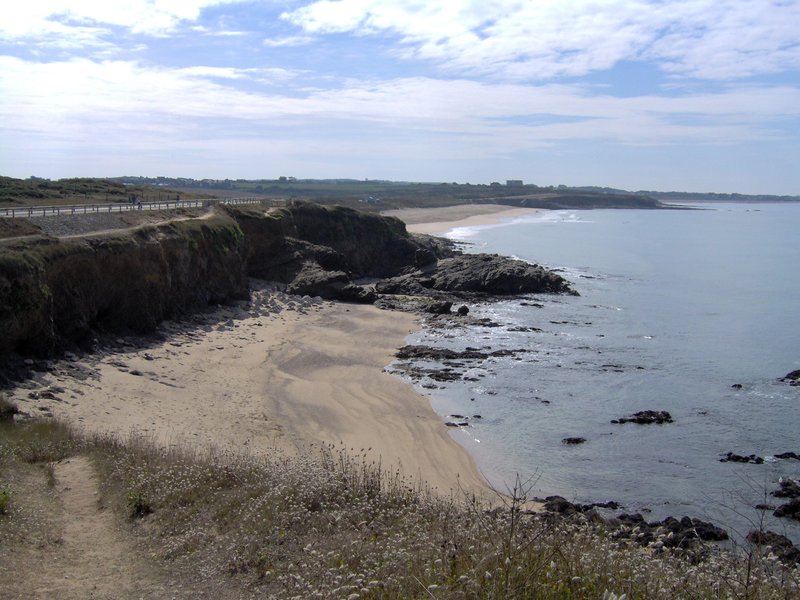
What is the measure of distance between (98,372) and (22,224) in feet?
28.9

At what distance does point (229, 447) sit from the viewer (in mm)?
16766

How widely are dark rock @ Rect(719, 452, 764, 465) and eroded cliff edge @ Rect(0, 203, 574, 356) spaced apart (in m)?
19.8

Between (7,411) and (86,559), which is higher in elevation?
(86,559)

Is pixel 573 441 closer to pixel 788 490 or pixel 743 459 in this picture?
pixel 743 459

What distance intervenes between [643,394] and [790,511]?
9388 millimetres

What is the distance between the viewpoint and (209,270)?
35.2 m

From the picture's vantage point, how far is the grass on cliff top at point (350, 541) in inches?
260

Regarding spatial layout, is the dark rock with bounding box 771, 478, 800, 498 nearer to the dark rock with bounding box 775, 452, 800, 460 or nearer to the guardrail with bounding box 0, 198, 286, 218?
the dark rock with bounding box 775, 452, 800, 460

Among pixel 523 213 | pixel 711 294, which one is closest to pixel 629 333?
pixel 711 294

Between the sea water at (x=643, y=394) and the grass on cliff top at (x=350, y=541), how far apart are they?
2.30 meters

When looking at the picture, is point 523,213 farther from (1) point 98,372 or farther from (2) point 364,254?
(1) point 98,372

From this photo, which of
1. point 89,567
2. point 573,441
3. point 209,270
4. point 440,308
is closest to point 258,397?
point 573,441

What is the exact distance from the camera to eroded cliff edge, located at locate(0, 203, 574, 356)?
74.0 feet

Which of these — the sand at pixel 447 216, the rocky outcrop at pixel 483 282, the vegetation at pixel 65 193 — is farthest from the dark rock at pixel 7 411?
the sand at pixel 447 216
